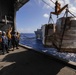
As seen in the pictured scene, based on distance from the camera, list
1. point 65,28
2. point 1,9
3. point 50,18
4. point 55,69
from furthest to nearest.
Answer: point 1,9 < point 50,18 < point 55,69 < point 65,28

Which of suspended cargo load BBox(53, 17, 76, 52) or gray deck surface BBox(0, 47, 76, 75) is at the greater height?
suspended cargo load BBox(53, 17, 76, 52)

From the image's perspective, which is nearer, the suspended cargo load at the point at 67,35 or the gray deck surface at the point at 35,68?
the suspended cargo load at the point at 67,35

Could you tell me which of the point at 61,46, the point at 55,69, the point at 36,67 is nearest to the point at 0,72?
the point at 36,67

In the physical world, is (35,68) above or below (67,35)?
below

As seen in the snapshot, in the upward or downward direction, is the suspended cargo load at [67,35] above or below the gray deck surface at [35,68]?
above

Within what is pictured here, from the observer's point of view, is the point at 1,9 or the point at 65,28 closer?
the point at 65,28

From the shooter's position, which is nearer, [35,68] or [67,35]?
[67,35]

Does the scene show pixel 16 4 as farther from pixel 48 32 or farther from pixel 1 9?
pixel 48 32

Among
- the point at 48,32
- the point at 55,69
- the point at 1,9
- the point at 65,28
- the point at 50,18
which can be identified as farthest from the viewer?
the point at 1,9

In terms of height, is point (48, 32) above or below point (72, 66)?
above

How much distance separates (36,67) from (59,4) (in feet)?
14.5

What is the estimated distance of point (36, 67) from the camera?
1041 cm

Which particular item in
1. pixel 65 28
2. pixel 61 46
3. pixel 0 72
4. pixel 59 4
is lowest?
pixel 0 72

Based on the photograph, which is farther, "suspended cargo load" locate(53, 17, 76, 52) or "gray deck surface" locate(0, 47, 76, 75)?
"gray deck surface" locate(0, 47, 76, 75)
